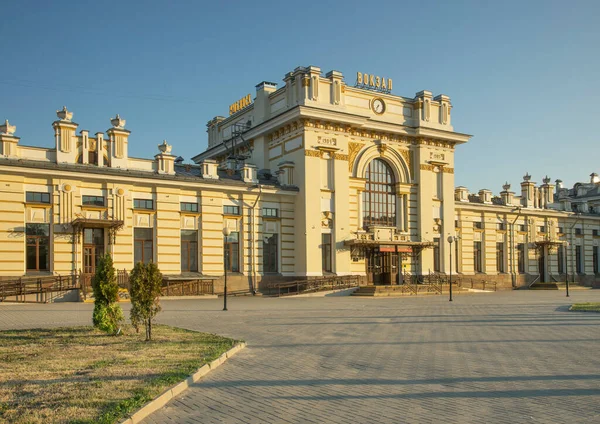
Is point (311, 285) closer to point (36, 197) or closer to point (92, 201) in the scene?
point (92, 201)

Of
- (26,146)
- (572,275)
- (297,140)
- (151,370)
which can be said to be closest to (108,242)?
(26,146)

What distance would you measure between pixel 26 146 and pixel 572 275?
5039 centimetres

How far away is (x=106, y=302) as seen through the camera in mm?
16766

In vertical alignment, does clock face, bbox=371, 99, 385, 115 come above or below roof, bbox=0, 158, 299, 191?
above

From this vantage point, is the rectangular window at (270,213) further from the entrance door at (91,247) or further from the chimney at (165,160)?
the entrance door at (91,247)

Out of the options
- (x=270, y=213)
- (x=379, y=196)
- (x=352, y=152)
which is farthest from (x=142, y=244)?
(x=379, y=196)

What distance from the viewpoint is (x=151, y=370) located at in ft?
37.1

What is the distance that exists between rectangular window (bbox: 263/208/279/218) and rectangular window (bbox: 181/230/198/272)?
5.44 m

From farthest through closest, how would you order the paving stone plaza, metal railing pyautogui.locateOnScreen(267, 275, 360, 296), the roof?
1. metal railing pyautogui.locateOnScreen(267, 275, 360, 296)
2. the roof
3. the paving stone plaza

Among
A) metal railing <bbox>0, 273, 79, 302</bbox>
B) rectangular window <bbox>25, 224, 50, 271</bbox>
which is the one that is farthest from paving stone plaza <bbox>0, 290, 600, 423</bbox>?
rectangular window <bbox>25, 224, 50, 271</bbox>

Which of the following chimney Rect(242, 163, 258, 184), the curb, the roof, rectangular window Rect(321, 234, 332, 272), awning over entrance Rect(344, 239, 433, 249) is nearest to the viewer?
the curb

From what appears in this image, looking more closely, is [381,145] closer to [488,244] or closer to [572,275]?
[488,244]

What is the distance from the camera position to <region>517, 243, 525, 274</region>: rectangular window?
57388 millimetres

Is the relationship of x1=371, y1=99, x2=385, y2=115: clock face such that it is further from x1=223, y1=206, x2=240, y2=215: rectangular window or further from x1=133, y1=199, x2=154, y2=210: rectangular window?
x1=133, y1=199, x2=154, y2=210: rectangular window
